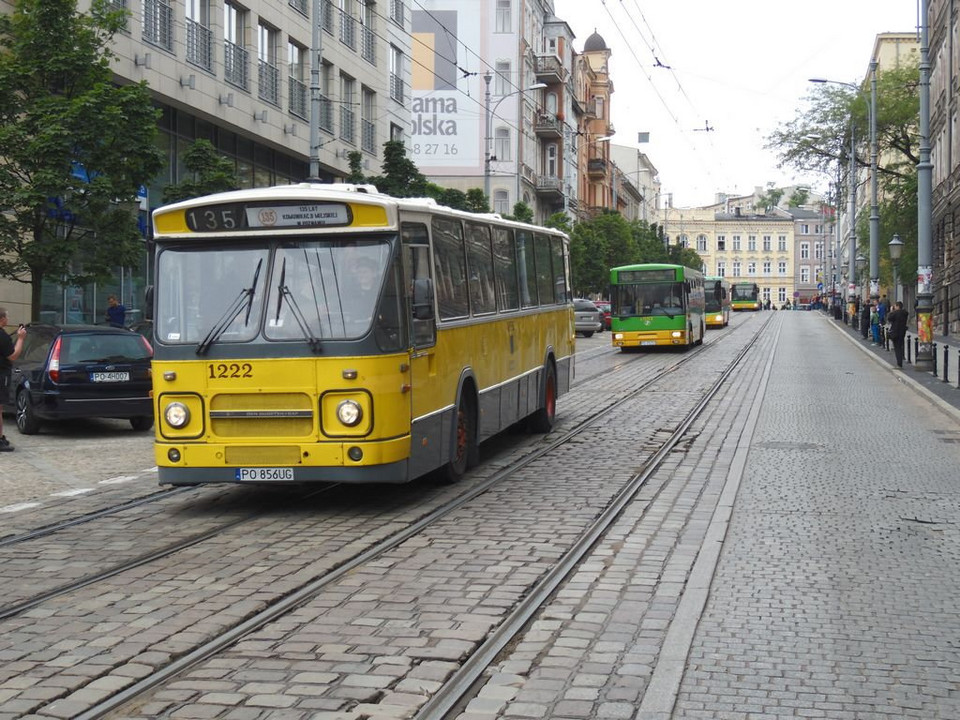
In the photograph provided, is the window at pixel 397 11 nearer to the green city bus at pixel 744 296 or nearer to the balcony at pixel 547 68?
the balcony at pixel 547 68

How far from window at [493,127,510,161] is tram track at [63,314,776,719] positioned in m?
58.8

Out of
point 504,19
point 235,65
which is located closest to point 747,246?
point 504,19

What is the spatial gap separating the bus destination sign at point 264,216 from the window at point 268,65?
24.6m

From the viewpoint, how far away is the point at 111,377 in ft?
55.4

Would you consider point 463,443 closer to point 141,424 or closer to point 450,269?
point 450,269

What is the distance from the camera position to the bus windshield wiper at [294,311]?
10023 millimetres

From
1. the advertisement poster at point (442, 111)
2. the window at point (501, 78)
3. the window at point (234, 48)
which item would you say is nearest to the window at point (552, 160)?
the window at point (501, 78)

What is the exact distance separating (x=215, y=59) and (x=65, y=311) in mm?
8330

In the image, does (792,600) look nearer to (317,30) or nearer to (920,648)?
(920,648)

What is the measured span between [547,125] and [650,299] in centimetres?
4057

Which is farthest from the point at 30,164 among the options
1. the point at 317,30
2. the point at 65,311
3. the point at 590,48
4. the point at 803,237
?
the point at 803,237

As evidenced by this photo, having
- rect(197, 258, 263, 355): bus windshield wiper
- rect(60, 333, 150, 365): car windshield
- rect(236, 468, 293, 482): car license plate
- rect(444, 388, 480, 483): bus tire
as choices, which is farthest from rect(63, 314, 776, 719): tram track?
rect(60, 333, 150, 365): car windshield

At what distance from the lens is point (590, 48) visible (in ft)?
349

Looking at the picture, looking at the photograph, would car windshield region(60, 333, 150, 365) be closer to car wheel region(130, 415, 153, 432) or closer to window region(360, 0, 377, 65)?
car wheel region(130, 415, 153, 432)
